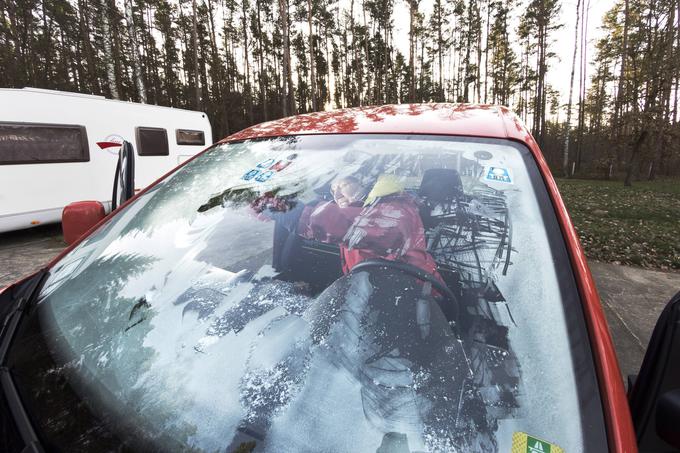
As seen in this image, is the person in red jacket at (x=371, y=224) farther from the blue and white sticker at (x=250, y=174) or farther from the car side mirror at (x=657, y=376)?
the car side mirror at (x=657, y=376)

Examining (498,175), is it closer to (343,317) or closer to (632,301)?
(343,317)

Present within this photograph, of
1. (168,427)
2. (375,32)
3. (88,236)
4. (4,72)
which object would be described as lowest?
(168,427)

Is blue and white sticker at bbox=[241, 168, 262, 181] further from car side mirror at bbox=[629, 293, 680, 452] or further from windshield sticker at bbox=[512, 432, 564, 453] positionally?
car side mirror at bbox=[629, 293, 680, 452]

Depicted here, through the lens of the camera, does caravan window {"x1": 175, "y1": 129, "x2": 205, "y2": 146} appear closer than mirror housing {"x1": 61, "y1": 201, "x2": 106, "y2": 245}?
No

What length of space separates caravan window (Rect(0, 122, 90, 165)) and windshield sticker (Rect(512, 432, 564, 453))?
9.05 meters

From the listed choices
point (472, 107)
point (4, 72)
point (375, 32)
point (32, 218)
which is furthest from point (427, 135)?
point (375, 32)

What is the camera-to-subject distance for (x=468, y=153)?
3.96 feet

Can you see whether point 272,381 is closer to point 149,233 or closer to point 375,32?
point 149,233

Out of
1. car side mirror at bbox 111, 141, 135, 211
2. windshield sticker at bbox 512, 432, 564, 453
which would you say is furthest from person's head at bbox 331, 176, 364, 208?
car side mirror at bbox 111, 141, 135, 211

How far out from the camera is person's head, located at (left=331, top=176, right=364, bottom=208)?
1.26 m

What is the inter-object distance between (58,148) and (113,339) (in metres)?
8.55

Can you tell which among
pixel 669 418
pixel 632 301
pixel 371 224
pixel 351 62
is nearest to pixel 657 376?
pixel 669 418

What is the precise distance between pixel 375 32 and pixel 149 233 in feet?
126

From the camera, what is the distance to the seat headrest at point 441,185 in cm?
114
